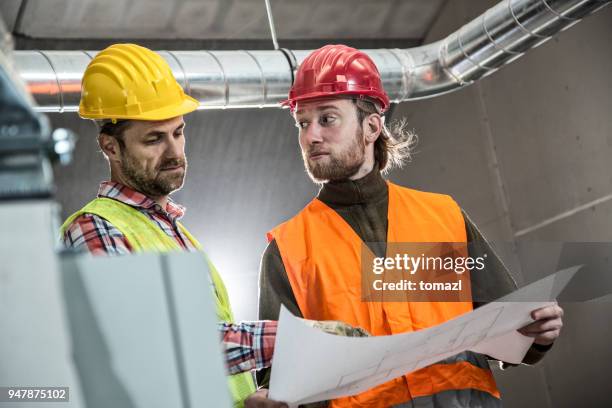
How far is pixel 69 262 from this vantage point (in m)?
0.70

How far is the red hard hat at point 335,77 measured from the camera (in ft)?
8.87

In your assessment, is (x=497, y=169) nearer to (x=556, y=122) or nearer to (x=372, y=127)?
(x=556, y=122)

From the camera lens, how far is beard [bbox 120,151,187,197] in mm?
2264

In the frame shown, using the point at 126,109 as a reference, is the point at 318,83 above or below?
above

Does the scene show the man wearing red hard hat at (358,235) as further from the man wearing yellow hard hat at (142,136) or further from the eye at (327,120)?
the man wearing yellow hard hat at (142,136)

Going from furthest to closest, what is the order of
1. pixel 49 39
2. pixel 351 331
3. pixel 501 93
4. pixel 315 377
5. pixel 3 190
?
1. pixel 501 93
2. pixel 49 39
3. pixel 351 331
4. pixel 315 377
5. pixel 3 190

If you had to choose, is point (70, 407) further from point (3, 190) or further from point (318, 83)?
point (318, 83)

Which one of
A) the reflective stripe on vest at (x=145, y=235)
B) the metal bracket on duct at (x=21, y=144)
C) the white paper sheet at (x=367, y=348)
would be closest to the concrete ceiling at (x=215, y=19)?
the reflective stripe on vest at (x=145, y=235)

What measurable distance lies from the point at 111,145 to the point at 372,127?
33.2 inches

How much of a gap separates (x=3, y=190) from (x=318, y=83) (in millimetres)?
2107

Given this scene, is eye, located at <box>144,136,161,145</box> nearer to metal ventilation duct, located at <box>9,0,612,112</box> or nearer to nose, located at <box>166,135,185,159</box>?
nose, located at <box>166,135,185,159</box>

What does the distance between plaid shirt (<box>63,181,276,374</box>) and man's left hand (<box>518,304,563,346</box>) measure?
686 millimetres

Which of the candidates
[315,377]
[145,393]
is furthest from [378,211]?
[145,393]

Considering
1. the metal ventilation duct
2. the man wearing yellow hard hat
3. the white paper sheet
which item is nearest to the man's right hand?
the white paper sheet
